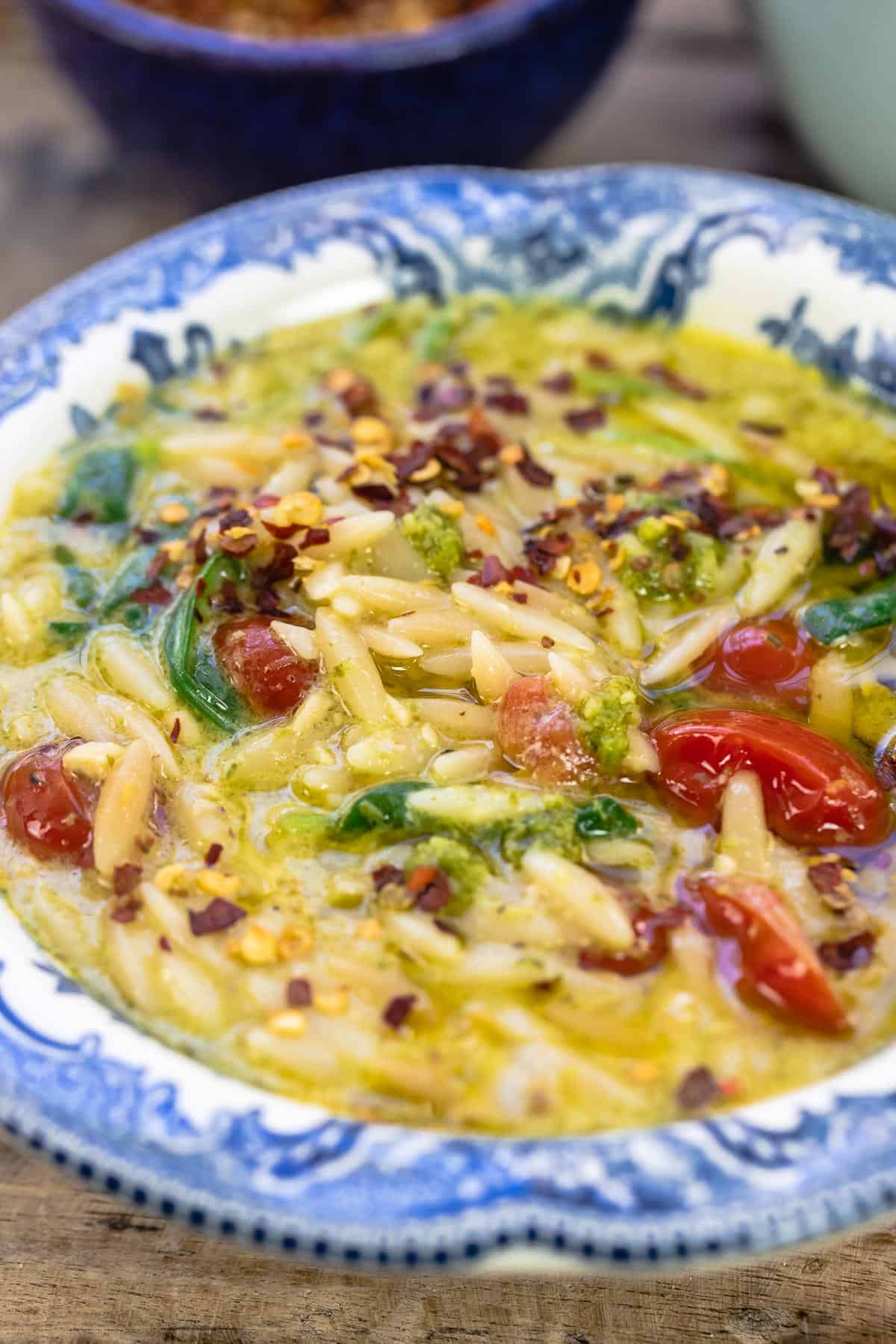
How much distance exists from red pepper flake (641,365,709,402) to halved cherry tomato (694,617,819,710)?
3.94ft

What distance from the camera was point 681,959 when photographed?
3.09 metres

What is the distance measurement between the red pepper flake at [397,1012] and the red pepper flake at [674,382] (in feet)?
8.37

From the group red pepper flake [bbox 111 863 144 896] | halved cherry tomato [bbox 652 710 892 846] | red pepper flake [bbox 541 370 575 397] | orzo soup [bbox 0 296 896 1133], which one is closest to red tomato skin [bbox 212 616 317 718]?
orzo soup [bbox 0 296 896 1133]

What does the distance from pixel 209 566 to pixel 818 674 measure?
1.74 metres

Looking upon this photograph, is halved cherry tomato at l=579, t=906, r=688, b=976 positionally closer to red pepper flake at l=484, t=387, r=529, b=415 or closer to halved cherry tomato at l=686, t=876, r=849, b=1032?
halved cherry tomato at l=686, t=876, r=849, b=1032

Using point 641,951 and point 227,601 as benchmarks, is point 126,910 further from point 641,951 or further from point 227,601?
point 641,951

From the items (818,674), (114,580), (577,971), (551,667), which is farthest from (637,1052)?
(114,580)

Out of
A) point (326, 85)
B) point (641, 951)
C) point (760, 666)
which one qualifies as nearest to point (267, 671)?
point (641, 951)

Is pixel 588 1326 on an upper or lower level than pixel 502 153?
lower

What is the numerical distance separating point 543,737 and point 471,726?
21 cm

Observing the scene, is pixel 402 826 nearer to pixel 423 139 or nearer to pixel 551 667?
pixel 551 667

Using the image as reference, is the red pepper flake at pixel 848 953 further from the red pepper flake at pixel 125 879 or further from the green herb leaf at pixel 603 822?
the red pepper flake at pixel 125 879

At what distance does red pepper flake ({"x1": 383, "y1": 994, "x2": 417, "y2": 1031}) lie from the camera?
2979mm

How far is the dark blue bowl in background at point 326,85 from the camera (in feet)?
16.7
